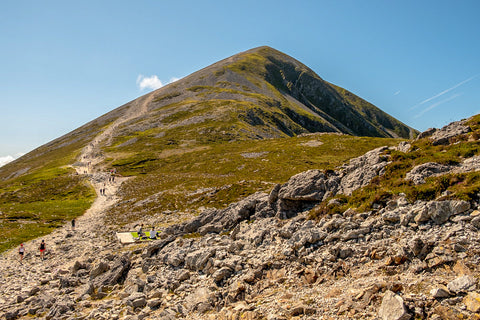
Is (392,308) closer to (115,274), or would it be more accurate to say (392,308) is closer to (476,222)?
(476,222)

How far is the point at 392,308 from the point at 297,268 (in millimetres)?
4960

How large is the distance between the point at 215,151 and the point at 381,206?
86.5 meters

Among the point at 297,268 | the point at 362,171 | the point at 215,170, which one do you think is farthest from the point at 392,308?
the point at 215,170

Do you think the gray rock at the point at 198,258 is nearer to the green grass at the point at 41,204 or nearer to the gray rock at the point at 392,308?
the gray rock at the point at 392,308

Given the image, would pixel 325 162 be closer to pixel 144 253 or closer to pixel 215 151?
pixel 215 151

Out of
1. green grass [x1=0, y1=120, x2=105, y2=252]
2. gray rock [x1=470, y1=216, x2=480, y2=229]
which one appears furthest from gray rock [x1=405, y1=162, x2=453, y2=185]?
green grass [x1=0, y1=120, x2=105, y2=252]

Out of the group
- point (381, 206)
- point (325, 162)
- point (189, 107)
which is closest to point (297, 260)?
point (381, 206)

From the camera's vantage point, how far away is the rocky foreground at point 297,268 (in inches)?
367

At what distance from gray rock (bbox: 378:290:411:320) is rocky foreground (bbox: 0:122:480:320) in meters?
0.04

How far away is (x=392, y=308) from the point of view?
845 cm

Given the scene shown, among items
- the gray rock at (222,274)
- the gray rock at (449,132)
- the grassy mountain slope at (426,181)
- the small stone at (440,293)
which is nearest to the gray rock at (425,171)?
the grassy mountain slope at (426,181)

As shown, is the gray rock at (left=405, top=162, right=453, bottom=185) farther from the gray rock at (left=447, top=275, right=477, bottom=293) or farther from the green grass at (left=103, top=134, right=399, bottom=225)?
the green grass at (left=103, top=134, right=399, bottom=225)

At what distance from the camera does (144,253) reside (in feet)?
67.8

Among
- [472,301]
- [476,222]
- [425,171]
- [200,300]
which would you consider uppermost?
[425,171]
